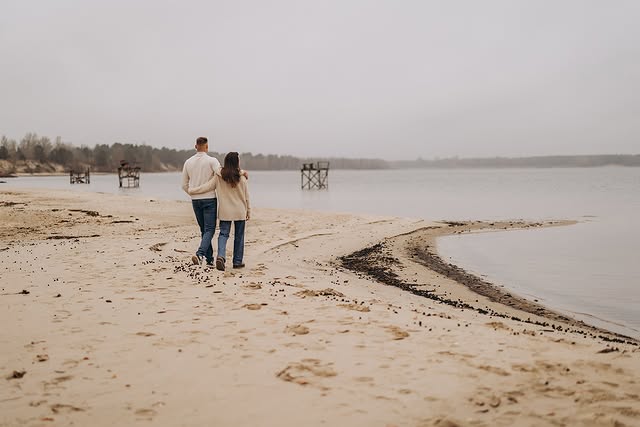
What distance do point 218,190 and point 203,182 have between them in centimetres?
33

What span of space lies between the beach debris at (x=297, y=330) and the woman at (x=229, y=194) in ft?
10.8

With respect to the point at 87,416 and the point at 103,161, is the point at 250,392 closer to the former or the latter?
the point at 87,416

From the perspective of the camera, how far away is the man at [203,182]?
311 inches

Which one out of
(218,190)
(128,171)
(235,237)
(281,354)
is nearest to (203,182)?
(218,190)

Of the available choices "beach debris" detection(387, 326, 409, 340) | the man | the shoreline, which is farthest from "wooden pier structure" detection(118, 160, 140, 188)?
"beach debris" detection(387, 326, 409, 340)

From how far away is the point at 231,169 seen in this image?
764cm

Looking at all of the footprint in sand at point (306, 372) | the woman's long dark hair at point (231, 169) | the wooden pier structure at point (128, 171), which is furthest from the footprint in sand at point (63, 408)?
the wooden pier structure at point (128, 171)

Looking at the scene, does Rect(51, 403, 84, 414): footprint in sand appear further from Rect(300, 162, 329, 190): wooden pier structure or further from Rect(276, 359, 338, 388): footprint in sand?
Rect(300, 162, 329, 190): wooden pier structure

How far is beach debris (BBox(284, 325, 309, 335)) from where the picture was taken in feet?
15.2

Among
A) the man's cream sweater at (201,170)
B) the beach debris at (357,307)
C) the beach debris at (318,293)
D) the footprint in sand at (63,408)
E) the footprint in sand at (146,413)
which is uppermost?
the man's cream sweater at (201,170)

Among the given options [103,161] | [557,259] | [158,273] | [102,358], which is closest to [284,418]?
[102,358]

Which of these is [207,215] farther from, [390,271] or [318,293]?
[390,271]

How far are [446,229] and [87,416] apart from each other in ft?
57.9

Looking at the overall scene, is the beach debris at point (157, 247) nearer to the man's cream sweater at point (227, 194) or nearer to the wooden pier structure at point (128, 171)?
the man's cream sweater at point (227, 194)
